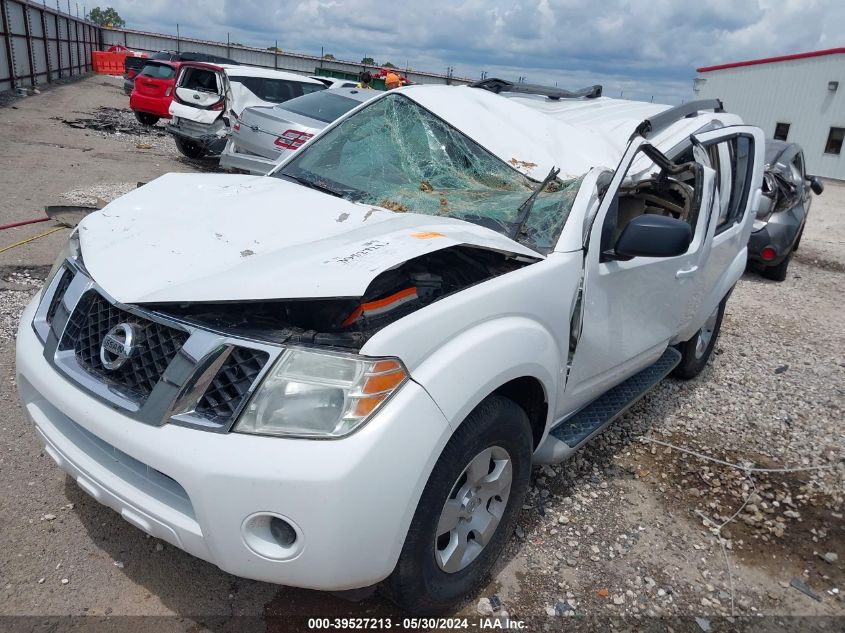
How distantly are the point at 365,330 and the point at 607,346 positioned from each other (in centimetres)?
141

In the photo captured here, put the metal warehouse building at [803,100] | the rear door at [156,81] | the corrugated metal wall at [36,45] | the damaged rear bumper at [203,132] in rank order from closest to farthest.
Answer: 1. the damaged rear bumper at [203,132]
2. the rear door at [156,81]
3. the corrugated metal wall at [36,45]
4. the metal warehouse building at [803,100]

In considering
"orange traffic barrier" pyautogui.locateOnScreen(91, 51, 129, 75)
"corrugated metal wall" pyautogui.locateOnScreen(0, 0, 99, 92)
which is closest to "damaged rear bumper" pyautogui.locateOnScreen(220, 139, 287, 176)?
"corrugated metal wall" pyautogui.locateOnScreen(0, 0, 99, 92)

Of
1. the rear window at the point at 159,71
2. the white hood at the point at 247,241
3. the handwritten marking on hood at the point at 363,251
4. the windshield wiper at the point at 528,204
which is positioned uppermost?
the windshield wiper at the point at 528,204

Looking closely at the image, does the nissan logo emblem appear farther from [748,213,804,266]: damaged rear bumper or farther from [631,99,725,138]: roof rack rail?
[748,213,804,266]: damaged rear bumper

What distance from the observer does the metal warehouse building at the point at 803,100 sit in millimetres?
24469

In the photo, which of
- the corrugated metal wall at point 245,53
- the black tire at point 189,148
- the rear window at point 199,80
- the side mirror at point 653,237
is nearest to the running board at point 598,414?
the side mirror at point 653,237

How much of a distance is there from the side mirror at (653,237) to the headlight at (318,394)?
1362 millimetres

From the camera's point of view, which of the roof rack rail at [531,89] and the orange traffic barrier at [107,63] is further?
the orange traffic barrier at [107,63]

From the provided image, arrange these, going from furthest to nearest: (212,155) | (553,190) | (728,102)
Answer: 1. (728,102)
2. (212,155)
3. (553,190)

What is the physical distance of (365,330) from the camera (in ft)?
6.96

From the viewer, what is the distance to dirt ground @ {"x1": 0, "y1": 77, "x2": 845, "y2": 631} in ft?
7.94

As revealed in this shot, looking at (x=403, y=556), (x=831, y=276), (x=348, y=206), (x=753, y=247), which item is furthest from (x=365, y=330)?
(x=831, y=276)

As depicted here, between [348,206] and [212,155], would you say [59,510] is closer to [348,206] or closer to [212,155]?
[348,206]

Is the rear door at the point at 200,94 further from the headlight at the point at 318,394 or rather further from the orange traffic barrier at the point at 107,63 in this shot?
the orange traffic barrier at the point at 107,63
